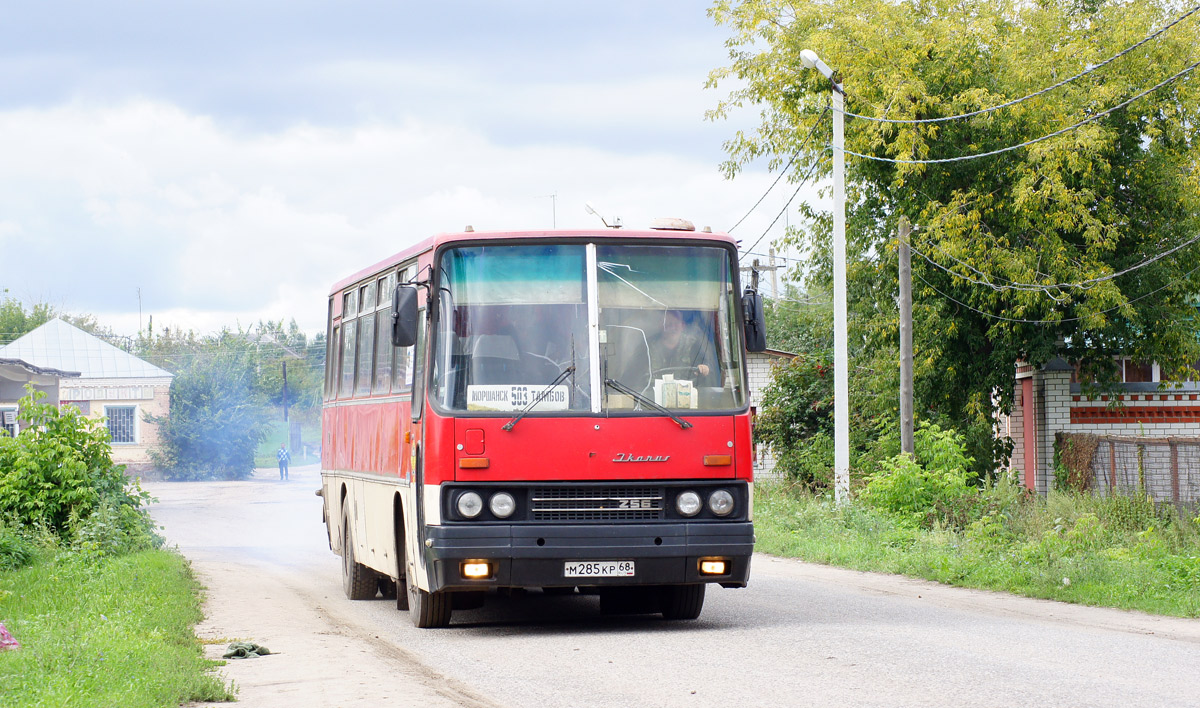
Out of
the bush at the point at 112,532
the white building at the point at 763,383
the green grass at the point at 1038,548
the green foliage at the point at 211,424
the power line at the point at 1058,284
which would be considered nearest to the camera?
the green grass at the point at 1038,548

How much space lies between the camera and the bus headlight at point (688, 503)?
424 inches

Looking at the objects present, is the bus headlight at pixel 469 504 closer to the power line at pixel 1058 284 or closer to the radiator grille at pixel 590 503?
the radiator grille at pixel 590 503

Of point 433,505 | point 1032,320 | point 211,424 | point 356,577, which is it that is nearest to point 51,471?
point 356,577

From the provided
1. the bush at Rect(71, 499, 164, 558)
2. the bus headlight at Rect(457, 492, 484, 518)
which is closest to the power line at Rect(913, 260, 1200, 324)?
the bush at Rect(71, 499, 164, 558)

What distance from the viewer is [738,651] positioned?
9852mm

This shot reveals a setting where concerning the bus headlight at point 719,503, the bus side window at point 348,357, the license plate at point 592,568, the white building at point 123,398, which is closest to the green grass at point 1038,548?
the bus headlight at point 719,503

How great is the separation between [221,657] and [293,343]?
9918 centimetres

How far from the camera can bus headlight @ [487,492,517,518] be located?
10.6 meters

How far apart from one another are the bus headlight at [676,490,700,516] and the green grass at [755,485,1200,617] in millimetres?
4357

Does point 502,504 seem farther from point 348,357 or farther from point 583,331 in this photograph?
point 348,357

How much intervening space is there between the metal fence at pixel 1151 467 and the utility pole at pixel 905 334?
127 inches

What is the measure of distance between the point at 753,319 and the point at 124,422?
5429 cm

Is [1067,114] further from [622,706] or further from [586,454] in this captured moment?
[622,706]

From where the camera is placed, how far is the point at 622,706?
7.77 m
